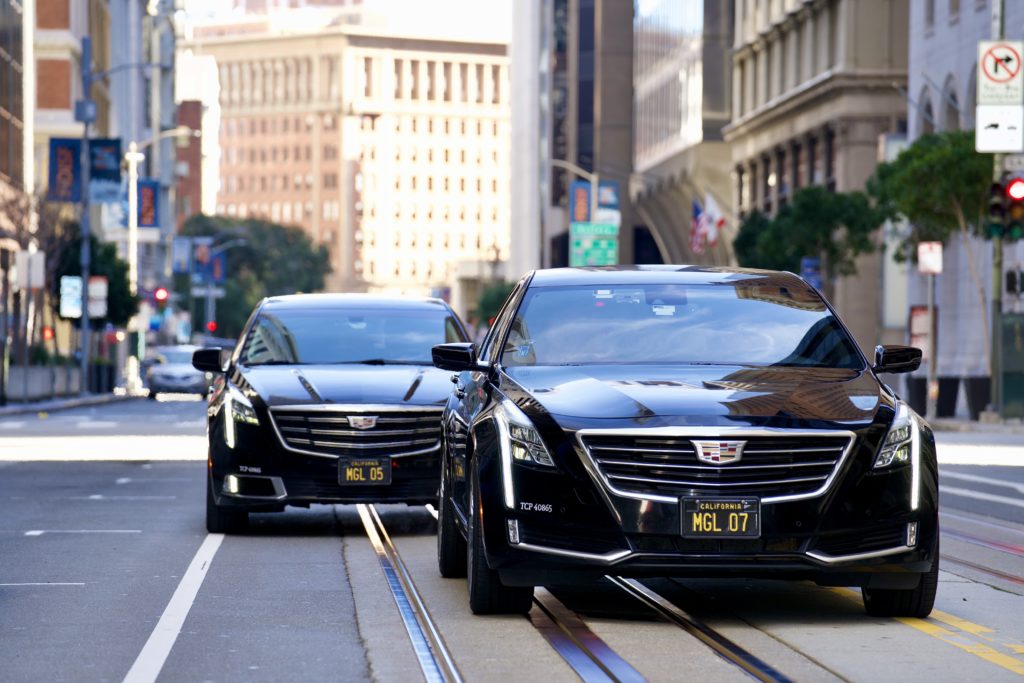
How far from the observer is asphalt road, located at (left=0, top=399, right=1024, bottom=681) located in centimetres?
850

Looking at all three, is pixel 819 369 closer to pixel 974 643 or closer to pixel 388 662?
pixel 974 643

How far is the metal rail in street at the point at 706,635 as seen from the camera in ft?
27.0

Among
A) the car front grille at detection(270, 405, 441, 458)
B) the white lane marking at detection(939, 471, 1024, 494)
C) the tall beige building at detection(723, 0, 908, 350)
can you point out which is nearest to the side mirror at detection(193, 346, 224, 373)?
→ the car front grille at detection(270, 405, 441, 458)

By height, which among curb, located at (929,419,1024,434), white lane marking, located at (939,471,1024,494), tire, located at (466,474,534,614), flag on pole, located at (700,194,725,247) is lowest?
curb, located at (929,419,1024,434)

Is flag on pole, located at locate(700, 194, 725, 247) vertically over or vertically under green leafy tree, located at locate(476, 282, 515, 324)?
over

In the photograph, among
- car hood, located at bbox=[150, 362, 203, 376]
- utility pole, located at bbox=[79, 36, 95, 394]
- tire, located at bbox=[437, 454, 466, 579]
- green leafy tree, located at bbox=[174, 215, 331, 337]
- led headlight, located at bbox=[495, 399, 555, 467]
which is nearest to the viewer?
led headlight, located at bbox=[495, 399, 555, 467]

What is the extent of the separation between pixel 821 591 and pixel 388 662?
328 cm

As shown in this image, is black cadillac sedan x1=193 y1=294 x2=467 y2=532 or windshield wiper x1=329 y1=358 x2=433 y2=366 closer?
black cadillac sedan x1=193 y1=294 x2=467 y2=532

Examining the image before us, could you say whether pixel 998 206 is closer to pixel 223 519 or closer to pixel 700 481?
pixel 223 519

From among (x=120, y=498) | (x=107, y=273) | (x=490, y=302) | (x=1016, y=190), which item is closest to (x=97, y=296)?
(x=107, y=273)

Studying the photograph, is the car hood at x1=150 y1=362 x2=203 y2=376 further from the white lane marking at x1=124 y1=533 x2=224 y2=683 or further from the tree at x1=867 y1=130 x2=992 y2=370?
the white lane marking at x1=124 y1=533 x2=224 y2=683

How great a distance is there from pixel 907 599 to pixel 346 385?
583 cm

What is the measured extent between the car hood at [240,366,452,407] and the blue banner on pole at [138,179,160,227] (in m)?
70.2

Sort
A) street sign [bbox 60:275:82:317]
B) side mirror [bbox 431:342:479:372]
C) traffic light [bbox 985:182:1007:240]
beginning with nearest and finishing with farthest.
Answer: side mirror [bbox 431:342:479:372]
traffic light [bbox 985:182:1007:240]
street sign [bbox 60:275:82:317]
